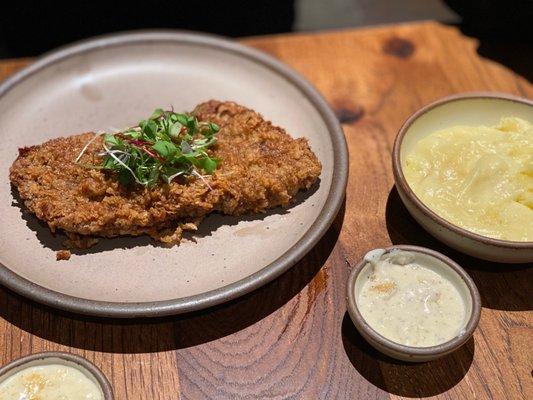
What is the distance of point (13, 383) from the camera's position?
220 cm

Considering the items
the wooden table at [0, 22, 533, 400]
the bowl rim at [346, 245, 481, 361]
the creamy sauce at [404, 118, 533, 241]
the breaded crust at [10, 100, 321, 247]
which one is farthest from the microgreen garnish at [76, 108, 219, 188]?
the creamy sauce at [404, 118, 533, 241]

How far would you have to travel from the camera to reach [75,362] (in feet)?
7.30

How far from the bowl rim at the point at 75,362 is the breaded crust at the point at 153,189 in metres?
0.57

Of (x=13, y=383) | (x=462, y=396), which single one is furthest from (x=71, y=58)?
(x=462, y=396)

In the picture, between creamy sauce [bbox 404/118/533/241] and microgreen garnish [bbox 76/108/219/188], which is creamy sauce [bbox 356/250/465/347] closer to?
creamy sauce [bbox 404/118/533/241]

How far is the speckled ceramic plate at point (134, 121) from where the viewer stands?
2486 millimetres

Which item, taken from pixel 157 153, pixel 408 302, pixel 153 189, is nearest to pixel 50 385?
pixel 153 189

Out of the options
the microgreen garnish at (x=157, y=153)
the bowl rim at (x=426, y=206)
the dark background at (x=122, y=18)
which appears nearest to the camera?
the bowl rim at (x=426, y=206)

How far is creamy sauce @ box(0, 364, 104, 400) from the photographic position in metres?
2.16

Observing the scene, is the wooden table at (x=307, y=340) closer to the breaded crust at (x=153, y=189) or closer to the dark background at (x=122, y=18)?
the breaded crust at (x=153, y=189)

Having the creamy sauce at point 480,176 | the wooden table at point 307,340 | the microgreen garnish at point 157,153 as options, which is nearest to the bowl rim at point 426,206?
the creamy sauce at point 480,176

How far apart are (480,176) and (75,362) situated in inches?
74.3

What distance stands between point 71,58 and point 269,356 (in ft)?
7.05

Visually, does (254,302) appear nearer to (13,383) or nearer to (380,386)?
(380,386)
